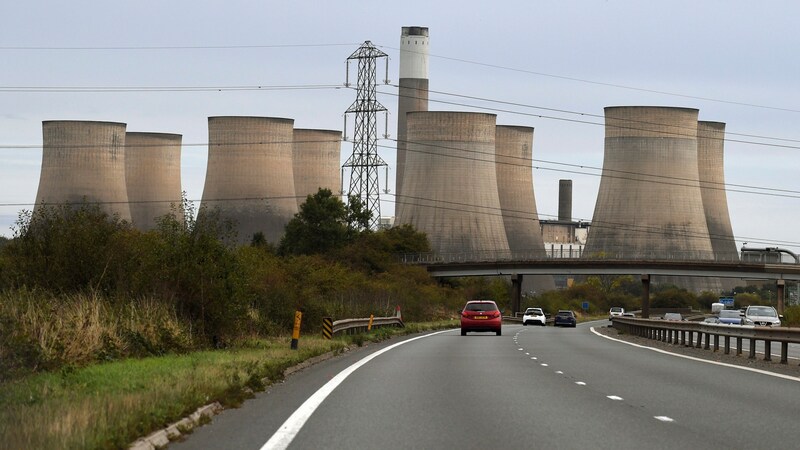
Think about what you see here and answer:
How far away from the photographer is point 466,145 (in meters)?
88.4

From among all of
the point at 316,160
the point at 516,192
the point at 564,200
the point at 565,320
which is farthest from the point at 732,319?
the point at 564,200

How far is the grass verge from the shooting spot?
31.5 ft

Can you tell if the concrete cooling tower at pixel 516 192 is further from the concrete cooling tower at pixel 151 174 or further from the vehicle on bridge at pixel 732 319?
the vehicle on bridge at pixel 732 319

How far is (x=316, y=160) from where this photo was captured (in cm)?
10719

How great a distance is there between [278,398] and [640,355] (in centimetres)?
1436

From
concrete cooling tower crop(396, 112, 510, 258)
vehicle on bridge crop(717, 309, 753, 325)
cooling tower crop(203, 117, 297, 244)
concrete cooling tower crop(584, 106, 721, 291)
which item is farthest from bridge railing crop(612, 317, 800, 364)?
cooling tower crop(203, 117, 297, 244)

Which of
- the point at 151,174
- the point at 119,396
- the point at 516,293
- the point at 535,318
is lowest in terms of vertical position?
the point at 535,318

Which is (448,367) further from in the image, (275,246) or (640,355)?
(275,246)

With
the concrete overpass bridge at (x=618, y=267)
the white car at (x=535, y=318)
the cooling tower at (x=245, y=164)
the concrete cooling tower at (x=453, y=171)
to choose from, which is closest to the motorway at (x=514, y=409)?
the white car at (x=535, y=318)

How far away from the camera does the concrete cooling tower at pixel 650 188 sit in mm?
89250

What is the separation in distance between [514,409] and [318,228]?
86171 millimetres

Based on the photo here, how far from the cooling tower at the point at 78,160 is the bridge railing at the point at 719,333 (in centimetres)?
4981

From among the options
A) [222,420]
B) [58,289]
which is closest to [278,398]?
[222,420]

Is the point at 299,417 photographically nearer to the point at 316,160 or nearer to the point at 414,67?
the point at 316,160
